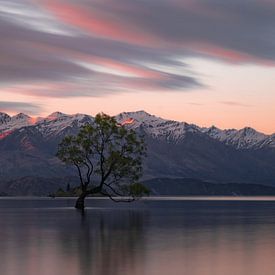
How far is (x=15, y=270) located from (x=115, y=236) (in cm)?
2798

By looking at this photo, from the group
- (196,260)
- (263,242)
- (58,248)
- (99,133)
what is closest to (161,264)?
(196,260)

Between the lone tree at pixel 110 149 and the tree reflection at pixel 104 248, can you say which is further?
the lone tree at pixel 110 149

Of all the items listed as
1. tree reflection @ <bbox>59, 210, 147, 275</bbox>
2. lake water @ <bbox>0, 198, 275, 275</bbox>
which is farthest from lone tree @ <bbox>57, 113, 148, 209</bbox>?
lake water @ <bbox>0, 198, 275, 275</bbox>

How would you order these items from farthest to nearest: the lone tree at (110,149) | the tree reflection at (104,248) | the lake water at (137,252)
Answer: the lone tree at (110,149)
the tree reflection at (104,248)
the lake water at (137,252)

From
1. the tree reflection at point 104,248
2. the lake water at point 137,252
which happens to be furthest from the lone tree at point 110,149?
the lake water at point 137,252

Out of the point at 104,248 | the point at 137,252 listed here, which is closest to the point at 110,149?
the point at 104,248

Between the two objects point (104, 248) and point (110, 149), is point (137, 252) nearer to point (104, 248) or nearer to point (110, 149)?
point (104, 248)

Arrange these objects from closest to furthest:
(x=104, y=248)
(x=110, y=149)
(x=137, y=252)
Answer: (x=137, y=252) < (x=104, y=248) < (x=110, y=149)

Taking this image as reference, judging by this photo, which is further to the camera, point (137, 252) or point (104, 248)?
point (104, 248)

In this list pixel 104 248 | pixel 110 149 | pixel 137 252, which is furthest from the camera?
pixel 110 149

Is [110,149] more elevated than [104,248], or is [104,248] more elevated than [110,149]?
[110,149]

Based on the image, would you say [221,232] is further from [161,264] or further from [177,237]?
[161,264]

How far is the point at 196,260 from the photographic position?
48.8 m

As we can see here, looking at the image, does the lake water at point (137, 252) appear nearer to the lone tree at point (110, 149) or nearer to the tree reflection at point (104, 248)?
the tree reflection at point (104, 248)
